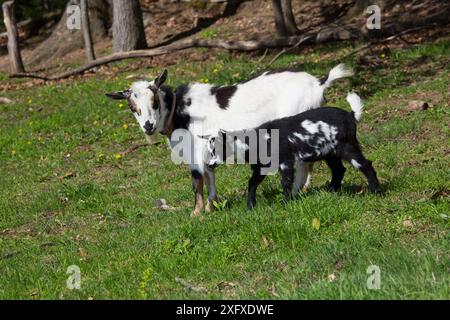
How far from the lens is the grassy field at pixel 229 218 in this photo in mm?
5898

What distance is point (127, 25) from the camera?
20.0 meters

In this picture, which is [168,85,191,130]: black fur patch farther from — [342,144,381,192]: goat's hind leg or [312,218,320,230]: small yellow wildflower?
[312,218,320,230]: small yellow wildflower

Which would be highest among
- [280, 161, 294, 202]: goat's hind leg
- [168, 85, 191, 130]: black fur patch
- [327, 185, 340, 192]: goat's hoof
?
[168, 85, 191, 130]: black fur patch

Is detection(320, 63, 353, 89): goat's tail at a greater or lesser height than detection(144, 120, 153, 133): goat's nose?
greater

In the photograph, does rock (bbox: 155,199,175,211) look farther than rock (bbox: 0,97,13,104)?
No

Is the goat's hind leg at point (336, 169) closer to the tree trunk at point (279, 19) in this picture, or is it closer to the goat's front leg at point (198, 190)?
the goat's front leg at point (198, 190)

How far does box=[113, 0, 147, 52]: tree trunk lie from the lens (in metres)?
20.0

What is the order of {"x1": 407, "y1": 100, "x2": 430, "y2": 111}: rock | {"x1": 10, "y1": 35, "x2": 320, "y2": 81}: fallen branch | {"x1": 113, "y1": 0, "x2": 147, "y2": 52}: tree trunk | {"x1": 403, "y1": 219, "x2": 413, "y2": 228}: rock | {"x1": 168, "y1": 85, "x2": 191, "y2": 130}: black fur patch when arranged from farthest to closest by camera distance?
{"x1": 113, "y1": 0, "x2": 147, "y2": 52}: tree trunk
{"x1": 10, "y1": 35, "x2": 320, "y2": 81}: fallen branch
{"x1": 407, "y1": 100, "x2": 430, "y2": 111}: rock
{"x1": 168, "y1": 85, "x2": 191, "y2": 130}: black fur patch
{"x1": 403, "y1": 219, "x2": 413, "y2": 228}: rock

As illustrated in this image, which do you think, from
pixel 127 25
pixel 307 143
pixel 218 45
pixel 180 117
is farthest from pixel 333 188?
pixel 127 25

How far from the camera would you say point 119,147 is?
13.3m

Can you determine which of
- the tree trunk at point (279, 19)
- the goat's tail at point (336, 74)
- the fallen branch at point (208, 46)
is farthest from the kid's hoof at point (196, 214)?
the tree trunk at point (279, 19)

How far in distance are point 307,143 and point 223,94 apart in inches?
62.0

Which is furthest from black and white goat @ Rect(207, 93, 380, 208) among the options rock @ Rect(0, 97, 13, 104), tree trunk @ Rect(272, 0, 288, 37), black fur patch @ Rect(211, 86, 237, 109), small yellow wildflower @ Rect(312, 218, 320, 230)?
rock @ Rect(0, 97, 13, 104)

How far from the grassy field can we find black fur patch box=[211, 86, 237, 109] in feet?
3.83
